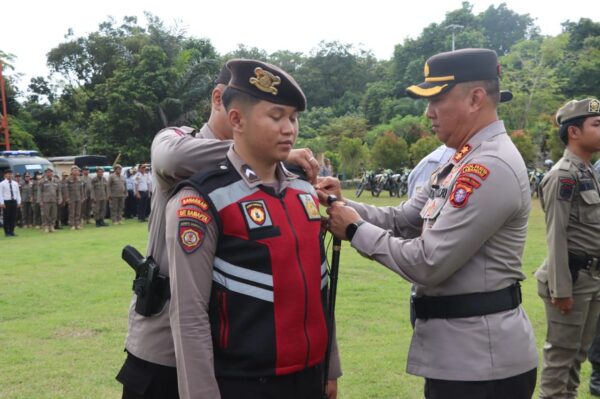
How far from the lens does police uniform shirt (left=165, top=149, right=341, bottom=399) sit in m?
1.96

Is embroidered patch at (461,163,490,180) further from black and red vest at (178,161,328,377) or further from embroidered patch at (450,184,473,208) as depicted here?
black and red vest at (178,161,328,377)

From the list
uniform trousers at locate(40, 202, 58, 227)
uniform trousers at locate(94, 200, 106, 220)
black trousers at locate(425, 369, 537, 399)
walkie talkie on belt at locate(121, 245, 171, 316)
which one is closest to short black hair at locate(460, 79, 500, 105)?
black trousers at locate(425, 369, 537, 399)

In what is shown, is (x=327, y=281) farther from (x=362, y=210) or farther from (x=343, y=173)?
(x=343, y=173)

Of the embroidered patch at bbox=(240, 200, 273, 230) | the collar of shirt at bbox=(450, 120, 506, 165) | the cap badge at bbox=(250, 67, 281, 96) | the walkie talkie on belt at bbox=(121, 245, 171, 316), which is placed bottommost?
the walkie talkie on belt at bbox=(121, 245, 171, 316)

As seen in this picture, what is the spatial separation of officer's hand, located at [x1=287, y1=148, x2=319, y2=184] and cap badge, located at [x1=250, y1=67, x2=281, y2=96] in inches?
14.8

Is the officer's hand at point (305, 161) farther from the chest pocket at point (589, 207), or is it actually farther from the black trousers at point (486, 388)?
the chest pocket at point (589, 207)

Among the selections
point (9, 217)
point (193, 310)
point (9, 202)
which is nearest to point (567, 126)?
point (193, 310)

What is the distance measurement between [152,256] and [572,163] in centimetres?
297

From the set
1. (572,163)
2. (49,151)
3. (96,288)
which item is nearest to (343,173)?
(49,151)

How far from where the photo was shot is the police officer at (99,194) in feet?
61.2

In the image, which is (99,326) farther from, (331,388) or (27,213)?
(27,213)

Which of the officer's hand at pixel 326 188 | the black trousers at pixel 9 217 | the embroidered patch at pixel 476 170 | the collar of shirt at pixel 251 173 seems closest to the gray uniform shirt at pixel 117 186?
the black trousers at pixel 9 217

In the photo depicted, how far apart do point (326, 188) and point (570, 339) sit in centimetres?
238

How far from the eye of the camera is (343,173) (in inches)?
1462
